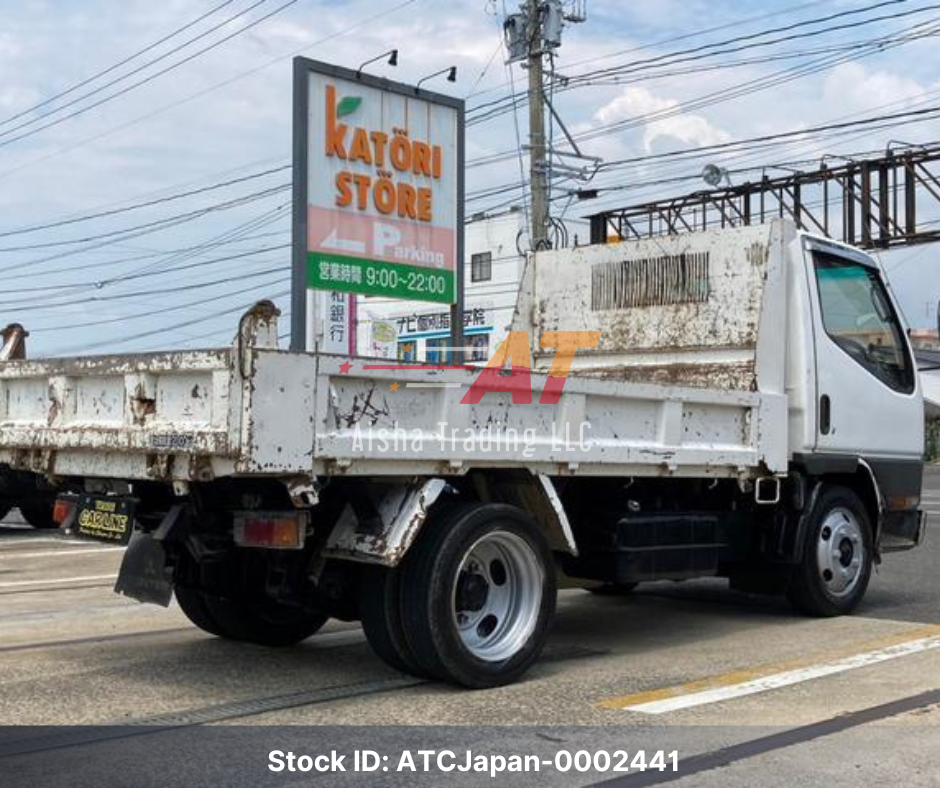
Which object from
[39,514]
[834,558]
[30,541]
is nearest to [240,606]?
[834,558]

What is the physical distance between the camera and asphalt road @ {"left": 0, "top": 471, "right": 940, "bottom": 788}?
4914 mm

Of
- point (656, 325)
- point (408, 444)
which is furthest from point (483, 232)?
point (408, 444)

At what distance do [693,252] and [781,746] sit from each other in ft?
14.1

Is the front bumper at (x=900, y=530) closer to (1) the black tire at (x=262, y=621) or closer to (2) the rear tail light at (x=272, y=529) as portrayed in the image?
(1) the black tire at (x=262, y=621)

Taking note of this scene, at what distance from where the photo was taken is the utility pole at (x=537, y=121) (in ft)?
77.3

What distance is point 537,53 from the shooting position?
79.3 feet

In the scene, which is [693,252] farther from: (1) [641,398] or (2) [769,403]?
(1) [641,398]

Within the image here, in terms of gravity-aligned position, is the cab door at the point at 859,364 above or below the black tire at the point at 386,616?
above

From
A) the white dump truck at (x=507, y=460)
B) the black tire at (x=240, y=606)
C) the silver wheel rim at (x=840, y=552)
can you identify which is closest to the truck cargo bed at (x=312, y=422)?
the white dump truck at (x=507, y=460)

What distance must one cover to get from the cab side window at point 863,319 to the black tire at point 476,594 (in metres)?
3.26

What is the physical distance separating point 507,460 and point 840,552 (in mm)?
3474

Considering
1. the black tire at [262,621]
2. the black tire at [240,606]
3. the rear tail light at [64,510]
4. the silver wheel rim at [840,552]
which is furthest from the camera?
the silver wheel rim at [840,552]

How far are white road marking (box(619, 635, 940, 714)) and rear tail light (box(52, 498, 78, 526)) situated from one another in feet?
9.97

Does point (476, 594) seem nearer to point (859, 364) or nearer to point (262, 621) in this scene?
point (262, 621)
